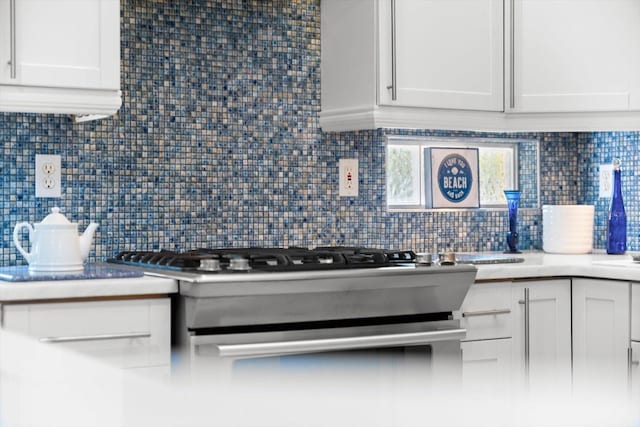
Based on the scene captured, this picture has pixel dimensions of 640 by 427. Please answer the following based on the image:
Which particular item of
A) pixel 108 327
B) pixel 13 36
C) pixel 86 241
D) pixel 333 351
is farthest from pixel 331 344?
pixel 13 36

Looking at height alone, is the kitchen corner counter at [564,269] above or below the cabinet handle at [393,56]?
below

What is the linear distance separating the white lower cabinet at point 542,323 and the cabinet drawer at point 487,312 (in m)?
0.04

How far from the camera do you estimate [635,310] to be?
2.70 meters

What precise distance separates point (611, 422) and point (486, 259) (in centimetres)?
281

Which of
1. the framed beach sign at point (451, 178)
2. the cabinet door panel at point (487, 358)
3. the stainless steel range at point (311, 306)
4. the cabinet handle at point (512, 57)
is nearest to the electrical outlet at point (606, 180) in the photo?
the framed beach sign at point (451, 178)

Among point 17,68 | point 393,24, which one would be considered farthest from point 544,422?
point 393,24

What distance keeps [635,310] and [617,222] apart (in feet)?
2.23

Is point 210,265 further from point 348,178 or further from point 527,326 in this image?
point 527,326

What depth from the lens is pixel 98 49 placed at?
252 centimetres

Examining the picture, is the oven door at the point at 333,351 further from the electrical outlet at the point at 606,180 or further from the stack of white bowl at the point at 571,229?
the electrical outlet at the point at 606,180

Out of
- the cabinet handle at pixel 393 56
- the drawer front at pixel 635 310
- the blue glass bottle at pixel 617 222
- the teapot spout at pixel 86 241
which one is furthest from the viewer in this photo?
the blue glass bottle at pixel 617 222

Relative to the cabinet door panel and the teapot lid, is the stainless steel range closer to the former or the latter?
the cabinet door panel

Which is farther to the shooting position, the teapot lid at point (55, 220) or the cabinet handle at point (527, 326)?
the cabinet handle at point (527, 326)

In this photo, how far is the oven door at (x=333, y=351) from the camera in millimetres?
2240
